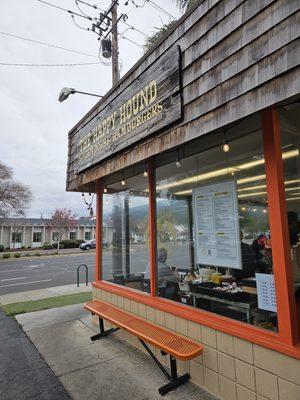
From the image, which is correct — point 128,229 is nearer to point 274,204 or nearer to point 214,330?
point 214,330

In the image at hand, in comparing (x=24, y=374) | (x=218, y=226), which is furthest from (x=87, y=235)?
(x=218, y=226)

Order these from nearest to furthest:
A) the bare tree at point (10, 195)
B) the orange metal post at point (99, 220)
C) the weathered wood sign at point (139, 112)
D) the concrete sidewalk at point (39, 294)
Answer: the weathered wood sign at point (139, 112)
the orange metal post at point (99, 220)
the concrete sidewalk at point (39, 294)
the bare tree at point (10, 195)

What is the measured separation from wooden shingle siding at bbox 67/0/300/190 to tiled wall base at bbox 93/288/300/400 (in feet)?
6.97

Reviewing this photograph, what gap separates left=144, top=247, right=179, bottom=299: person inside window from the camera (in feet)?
13.8

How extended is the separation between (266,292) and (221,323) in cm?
61

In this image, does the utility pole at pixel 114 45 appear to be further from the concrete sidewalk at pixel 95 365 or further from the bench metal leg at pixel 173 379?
the bench metal leg at pixel 173 379

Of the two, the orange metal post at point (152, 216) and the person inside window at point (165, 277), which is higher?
the orange metal post at point (152, 216)

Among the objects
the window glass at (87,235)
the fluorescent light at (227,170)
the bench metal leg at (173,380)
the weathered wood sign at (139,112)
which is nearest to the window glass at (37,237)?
the window glass at (87,235)

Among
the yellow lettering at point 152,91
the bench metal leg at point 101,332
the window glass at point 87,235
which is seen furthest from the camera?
the window glass at point 87,235

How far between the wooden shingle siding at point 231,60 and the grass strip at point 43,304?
5797mm

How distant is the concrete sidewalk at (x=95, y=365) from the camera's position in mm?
3223

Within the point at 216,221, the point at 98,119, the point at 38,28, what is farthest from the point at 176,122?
the point at 38,28

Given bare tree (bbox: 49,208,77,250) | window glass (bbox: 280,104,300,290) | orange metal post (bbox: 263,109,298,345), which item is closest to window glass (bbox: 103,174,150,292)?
window glass (bbox: 280,104,300,290)

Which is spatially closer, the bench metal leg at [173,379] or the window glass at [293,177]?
the window glass at [293,177]
